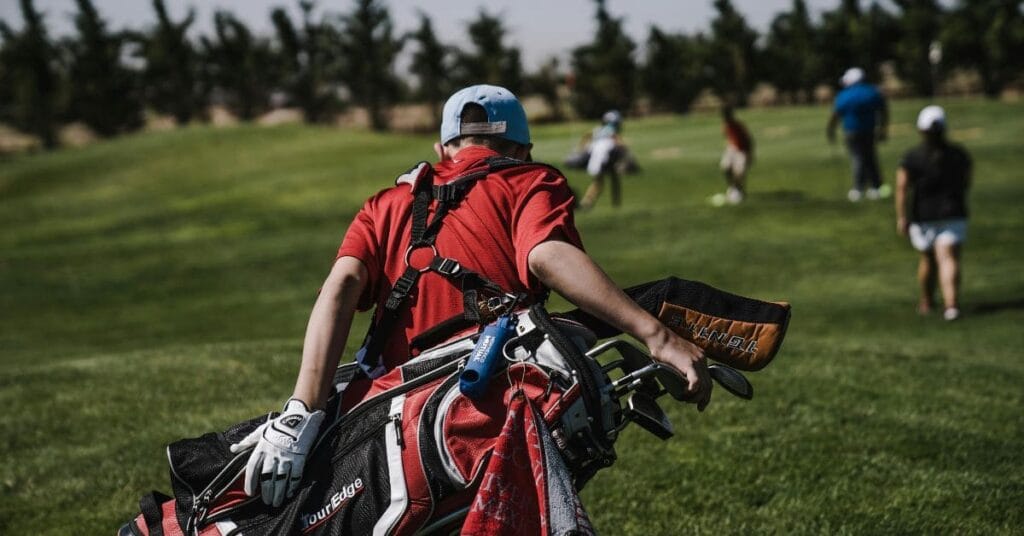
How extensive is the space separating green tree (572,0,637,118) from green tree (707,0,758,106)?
614cm

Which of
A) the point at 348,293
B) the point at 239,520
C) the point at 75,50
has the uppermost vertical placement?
the point at 75,50

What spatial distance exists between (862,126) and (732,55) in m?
55.4

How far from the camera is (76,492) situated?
18.6ft

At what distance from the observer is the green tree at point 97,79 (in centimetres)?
8044

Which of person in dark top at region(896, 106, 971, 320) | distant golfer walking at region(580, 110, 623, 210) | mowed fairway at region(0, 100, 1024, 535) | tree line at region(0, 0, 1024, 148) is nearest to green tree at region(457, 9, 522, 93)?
tree line at region(0, 0, 1024, 148)

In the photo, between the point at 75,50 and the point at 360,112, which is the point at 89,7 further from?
the point at 360,112

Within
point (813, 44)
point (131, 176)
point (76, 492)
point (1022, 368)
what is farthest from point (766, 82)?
point (76, 492)

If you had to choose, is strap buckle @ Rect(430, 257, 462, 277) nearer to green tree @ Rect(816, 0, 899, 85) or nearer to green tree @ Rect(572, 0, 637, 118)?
green tree @ Rect(816, 0, 899, 85)

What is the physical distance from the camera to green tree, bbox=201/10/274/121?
281 feet

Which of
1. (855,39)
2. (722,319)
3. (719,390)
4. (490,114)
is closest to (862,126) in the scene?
(719,390)

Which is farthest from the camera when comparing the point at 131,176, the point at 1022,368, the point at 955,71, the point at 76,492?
the point at 955,71

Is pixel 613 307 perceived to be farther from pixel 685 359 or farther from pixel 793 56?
pixel 793 56

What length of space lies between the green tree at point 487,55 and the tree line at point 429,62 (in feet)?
0.36

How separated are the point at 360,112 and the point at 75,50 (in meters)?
24.3
